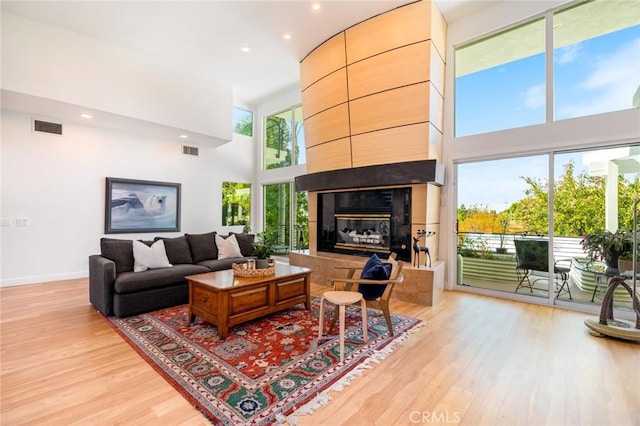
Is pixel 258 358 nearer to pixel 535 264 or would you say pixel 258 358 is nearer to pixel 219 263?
pixel 219 263

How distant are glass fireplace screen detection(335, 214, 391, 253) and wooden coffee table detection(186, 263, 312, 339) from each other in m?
1.70

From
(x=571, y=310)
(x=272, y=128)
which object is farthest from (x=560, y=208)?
(x=272, y=128)

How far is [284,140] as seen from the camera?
7.77 meters

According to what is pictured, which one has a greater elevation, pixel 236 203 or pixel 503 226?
pixel 236 203

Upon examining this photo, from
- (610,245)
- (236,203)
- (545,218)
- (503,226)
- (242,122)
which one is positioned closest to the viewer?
(610,245)

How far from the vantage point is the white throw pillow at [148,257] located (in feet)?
13.0

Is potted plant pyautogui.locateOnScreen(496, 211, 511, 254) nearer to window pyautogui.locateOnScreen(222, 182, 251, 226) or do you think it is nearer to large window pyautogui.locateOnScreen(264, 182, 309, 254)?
large window pyautogui.locateOnScreen(264, 182, 309, 254)

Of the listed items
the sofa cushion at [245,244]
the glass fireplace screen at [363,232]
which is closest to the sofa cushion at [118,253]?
the sofa cushion at [245,244]

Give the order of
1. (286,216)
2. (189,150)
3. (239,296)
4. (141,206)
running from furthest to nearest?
(286,216) → (189,150) → (141,206) → (239,296)

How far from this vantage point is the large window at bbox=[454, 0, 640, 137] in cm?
368

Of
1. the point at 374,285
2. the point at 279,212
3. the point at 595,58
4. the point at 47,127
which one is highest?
the point at 595,58

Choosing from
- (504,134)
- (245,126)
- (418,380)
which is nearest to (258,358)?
(418,380)

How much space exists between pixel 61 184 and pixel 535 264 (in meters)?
8.10

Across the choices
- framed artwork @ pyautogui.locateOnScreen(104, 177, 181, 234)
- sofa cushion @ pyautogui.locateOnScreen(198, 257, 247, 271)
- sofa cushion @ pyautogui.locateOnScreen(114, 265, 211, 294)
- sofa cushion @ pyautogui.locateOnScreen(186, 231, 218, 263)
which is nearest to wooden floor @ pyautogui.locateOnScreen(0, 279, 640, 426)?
sofa cushion @ pyautogui.locateOnScreen(114, 265, 211, 294)
